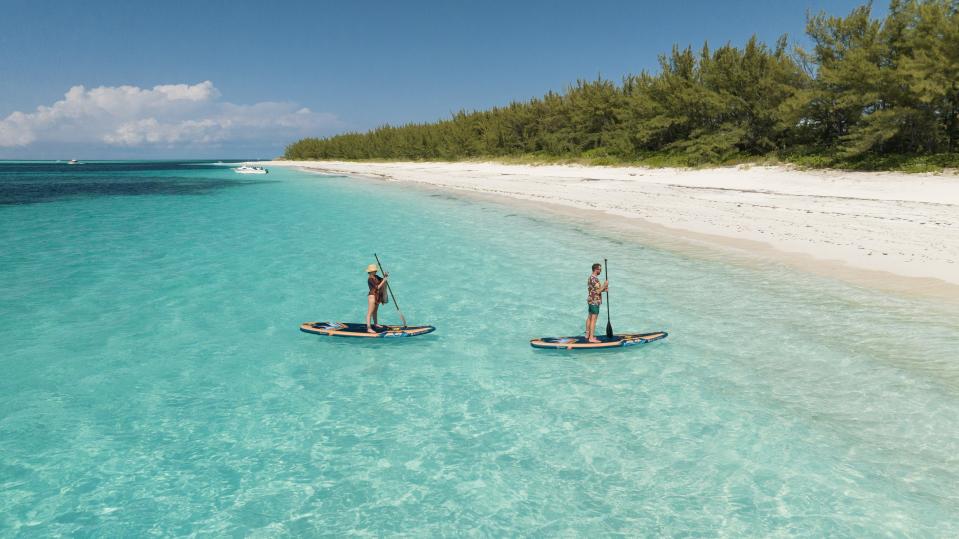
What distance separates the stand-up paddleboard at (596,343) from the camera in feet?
38.3

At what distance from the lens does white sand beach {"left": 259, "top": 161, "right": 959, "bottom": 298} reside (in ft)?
57.4

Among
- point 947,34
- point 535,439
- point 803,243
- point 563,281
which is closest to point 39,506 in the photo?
point 535,439

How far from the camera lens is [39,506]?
22.9ft

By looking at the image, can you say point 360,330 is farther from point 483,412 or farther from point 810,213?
point 810,213

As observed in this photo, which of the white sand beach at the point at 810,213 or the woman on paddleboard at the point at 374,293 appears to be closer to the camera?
the woman on paddleboard at the point at 374,293

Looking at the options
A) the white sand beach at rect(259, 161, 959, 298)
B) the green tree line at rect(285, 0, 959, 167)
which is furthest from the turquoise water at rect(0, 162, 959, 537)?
the green tree line at rect(285, 0, 959, 167)

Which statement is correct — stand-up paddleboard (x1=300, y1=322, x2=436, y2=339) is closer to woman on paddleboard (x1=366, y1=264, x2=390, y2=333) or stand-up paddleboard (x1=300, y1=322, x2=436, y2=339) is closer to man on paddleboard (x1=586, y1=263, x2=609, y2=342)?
woman on paddleboard (x1=366, y1=264, x2=390, y2=333)

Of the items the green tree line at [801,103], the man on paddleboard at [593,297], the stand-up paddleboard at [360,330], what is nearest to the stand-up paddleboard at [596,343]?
the man on paddleboard at [593,297]

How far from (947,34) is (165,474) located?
4502cm

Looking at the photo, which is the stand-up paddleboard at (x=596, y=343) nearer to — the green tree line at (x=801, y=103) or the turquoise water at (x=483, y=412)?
the turquoise water at (x=483, y=412)

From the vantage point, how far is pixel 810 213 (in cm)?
2622

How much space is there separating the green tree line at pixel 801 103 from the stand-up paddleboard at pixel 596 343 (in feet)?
105

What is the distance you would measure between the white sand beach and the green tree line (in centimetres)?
399

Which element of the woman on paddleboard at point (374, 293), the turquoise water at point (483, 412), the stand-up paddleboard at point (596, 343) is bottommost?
the turquoise water at point (483, 412)
